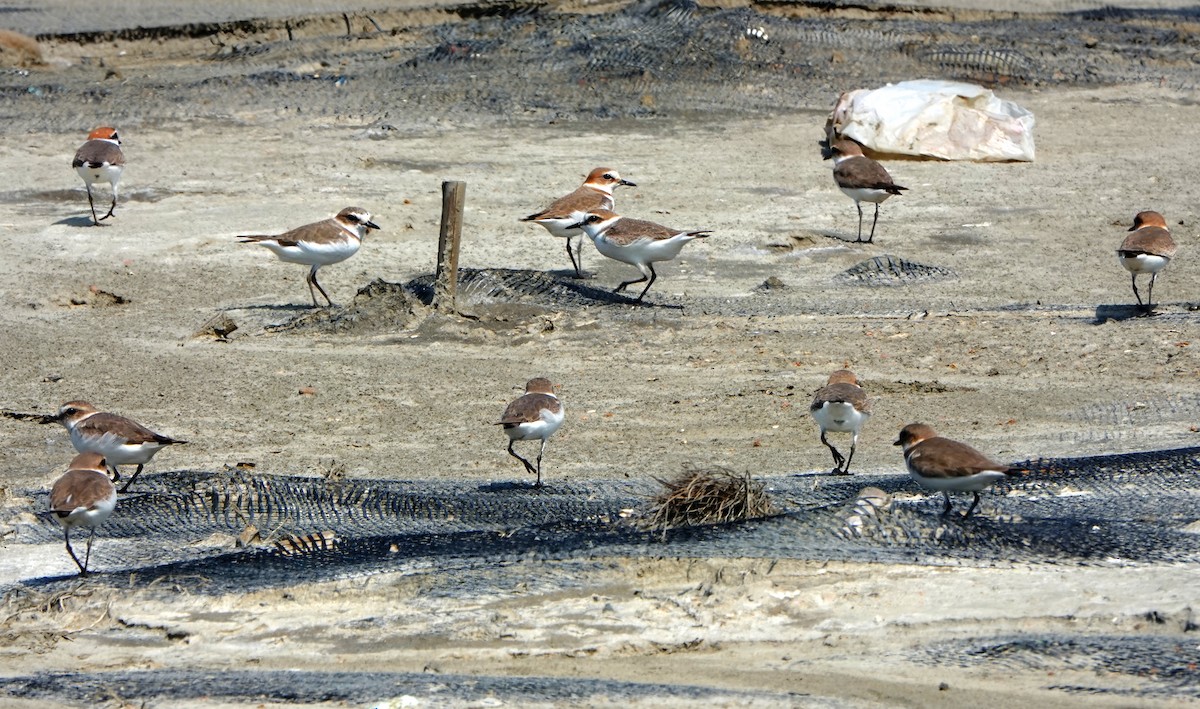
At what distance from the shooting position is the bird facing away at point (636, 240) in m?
10.9

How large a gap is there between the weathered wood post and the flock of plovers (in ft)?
2.69

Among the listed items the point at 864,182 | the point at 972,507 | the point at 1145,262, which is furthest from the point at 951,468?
the point at 864,182

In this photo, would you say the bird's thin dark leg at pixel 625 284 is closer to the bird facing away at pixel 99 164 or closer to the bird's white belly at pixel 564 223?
the bird's white belly at pixel 564 223

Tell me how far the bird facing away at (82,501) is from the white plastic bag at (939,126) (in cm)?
1068

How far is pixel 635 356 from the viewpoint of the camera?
10062 millimetres

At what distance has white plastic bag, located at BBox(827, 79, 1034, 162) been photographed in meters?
15.3

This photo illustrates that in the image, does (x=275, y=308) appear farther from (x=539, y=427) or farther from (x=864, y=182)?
(x=864, y=182)

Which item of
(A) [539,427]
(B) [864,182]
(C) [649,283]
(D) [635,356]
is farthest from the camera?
(B) [864,182]

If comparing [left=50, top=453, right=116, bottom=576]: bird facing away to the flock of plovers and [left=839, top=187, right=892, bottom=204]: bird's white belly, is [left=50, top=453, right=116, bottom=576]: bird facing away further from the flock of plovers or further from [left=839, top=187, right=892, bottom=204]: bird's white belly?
[left=839, top=187, right=892, bottom=204]: bird's white belly

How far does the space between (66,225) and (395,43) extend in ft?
26.2

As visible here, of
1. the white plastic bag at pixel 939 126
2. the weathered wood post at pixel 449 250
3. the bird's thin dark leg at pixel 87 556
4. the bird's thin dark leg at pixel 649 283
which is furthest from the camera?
the white plastic bag at pixel 939 126

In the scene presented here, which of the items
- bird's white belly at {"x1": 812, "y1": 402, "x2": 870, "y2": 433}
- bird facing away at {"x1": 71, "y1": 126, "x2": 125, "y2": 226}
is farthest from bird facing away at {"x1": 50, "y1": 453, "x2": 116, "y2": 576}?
bird facing away at {"x1": 71, "y1": 126, "x2": 125, "y2": 226}

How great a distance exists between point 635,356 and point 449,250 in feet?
5.60

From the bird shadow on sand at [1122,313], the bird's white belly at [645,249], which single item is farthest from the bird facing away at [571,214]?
the bird shadow on sand at [1122,313]
